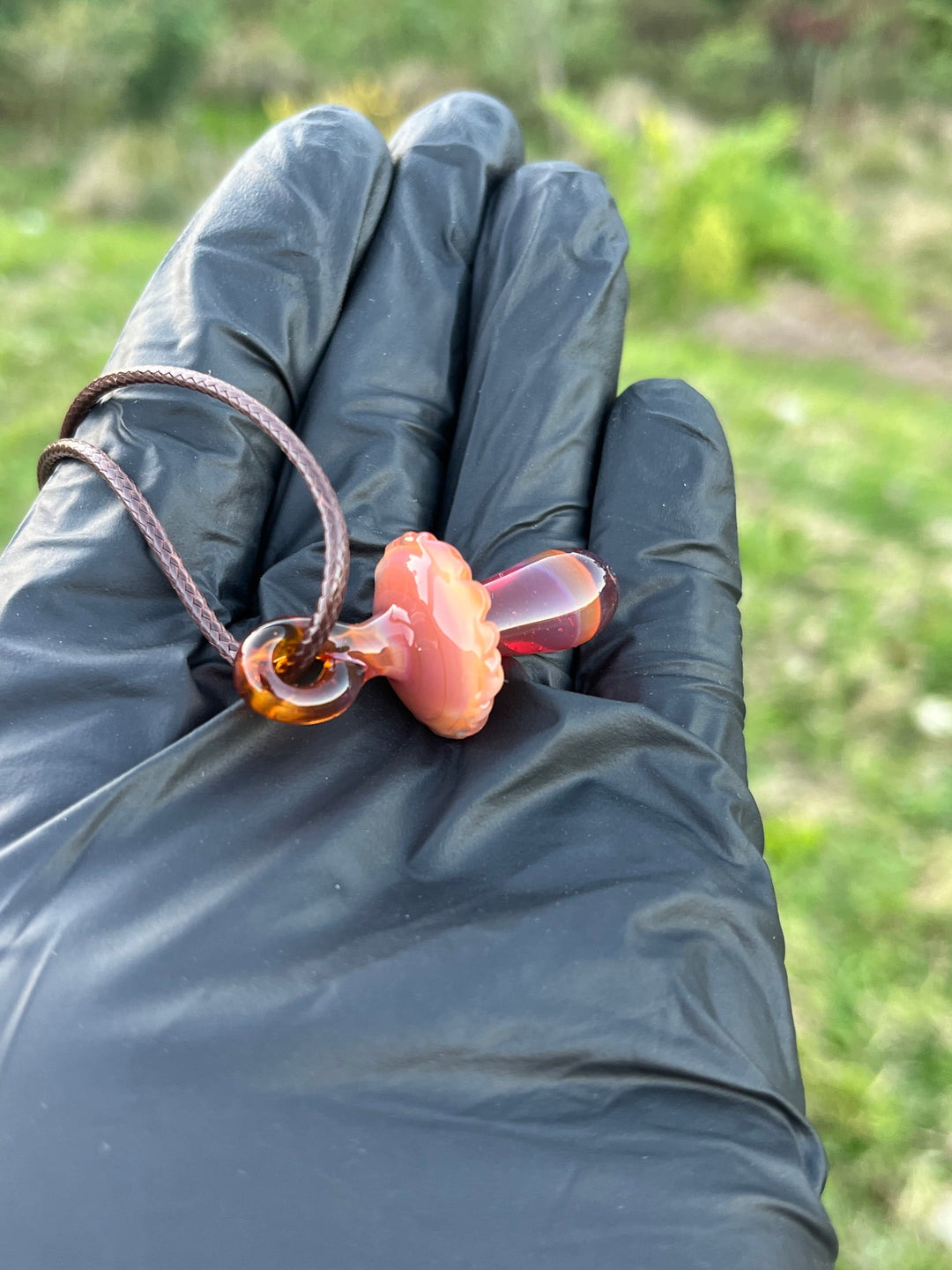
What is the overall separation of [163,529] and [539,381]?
25.6 inches

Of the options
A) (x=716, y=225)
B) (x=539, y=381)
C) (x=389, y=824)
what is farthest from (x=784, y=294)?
(x=389, y=824)

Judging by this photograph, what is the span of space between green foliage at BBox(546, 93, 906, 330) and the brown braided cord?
4688 millimetres

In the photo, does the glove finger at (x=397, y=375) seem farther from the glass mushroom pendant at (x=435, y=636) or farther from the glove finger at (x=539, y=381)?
the glass mushroom pendant at (x=435, y=636)

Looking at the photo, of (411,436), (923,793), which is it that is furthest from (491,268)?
(923,793)

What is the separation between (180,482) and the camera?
1402mm

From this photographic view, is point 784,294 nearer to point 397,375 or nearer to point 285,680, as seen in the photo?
point 397,375

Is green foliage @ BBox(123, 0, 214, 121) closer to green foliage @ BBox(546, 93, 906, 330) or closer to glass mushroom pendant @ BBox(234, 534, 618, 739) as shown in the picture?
green foliage @ BBox(546, 93, 906, 330)

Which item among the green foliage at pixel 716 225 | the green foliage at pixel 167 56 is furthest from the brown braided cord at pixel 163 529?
the green foliage at pixel 167 56

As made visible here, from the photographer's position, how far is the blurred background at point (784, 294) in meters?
2.03

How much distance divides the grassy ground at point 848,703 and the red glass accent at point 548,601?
1127 mm

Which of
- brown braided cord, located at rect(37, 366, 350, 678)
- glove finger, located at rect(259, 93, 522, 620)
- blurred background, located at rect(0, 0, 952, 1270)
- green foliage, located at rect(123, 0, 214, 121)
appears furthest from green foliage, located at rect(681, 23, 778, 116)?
brown braided cord, located at rect(37, 366, 350, 678)

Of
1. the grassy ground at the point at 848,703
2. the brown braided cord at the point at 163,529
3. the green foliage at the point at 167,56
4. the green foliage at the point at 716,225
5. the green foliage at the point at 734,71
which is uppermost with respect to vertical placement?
the green foliage at the point at 167,56

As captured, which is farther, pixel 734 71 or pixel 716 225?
pixel 734 71

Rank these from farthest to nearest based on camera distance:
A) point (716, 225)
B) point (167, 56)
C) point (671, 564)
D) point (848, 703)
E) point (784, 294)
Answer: point (167, 56)
point (784, 294)
point (716, 225)
point (848, 703)
point (671, 564)
